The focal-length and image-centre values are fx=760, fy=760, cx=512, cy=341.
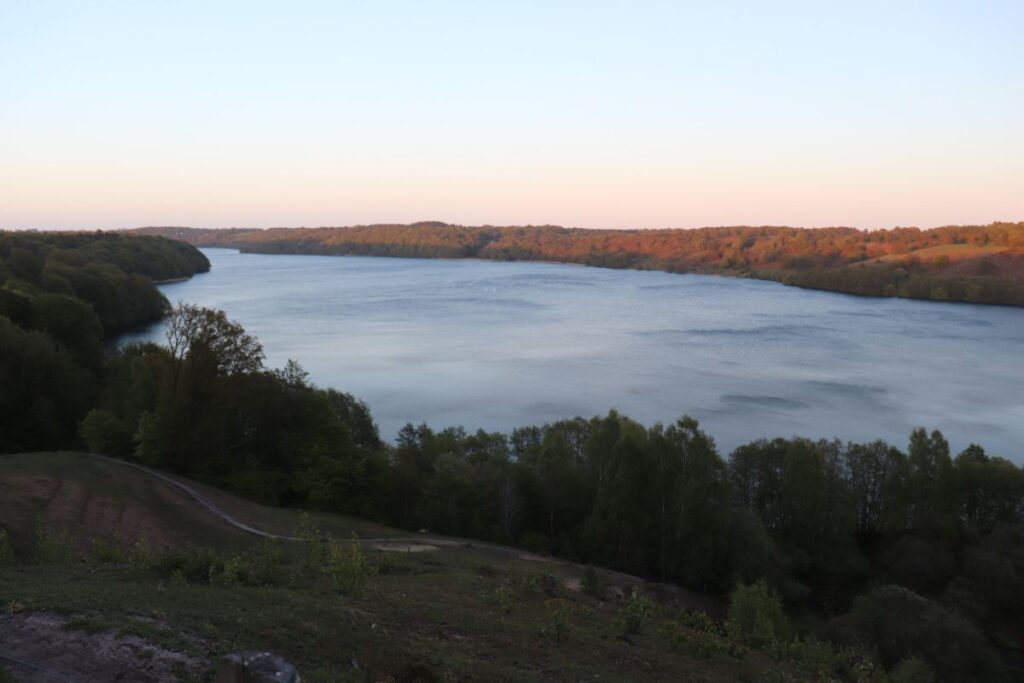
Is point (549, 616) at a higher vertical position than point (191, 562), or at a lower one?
lower

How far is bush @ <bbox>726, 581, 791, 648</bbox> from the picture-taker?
40.9 feet

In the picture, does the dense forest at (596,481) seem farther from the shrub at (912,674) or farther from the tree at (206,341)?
the shrub at (912,674)

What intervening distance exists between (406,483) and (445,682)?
15.0 metres

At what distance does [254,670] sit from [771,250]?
130919mm

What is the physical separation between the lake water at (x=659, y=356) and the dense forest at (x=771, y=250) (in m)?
9.26

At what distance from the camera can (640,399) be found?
35406mm

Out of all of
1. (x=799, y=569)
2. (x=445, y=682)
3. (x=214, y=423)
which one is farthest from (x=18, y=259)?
(x=445, y=682)

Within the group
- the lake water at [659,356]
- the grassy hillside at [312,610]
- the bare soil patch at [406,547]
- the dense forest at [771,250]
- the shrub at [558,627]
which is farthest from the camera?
the dense forest at [771,250]

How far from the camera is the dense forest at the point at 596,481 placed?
19484 millimetres

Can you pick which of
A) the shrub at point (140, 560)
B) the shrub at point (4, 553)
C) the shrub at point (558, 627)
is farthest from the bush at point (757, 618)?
the shrub at point (4, 553)

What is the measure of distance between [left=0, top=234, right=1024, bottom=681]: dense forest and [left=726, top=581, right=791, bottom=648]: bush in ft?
8.81

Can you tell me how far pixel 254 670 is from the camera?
4.26 m

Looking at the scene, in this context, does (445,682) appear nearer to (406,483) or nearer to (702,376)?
(406,483)

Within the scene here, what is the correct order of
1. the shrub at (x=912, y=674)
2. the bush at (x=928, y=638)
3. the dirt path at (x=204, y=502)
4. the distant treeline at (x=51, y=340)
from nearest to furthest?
the shrub at (x=912, y=674) → the bush at (x=928, y=638) → the dirt path at (x=204, y=502) → the distant treeline at (x=51, y=340)
